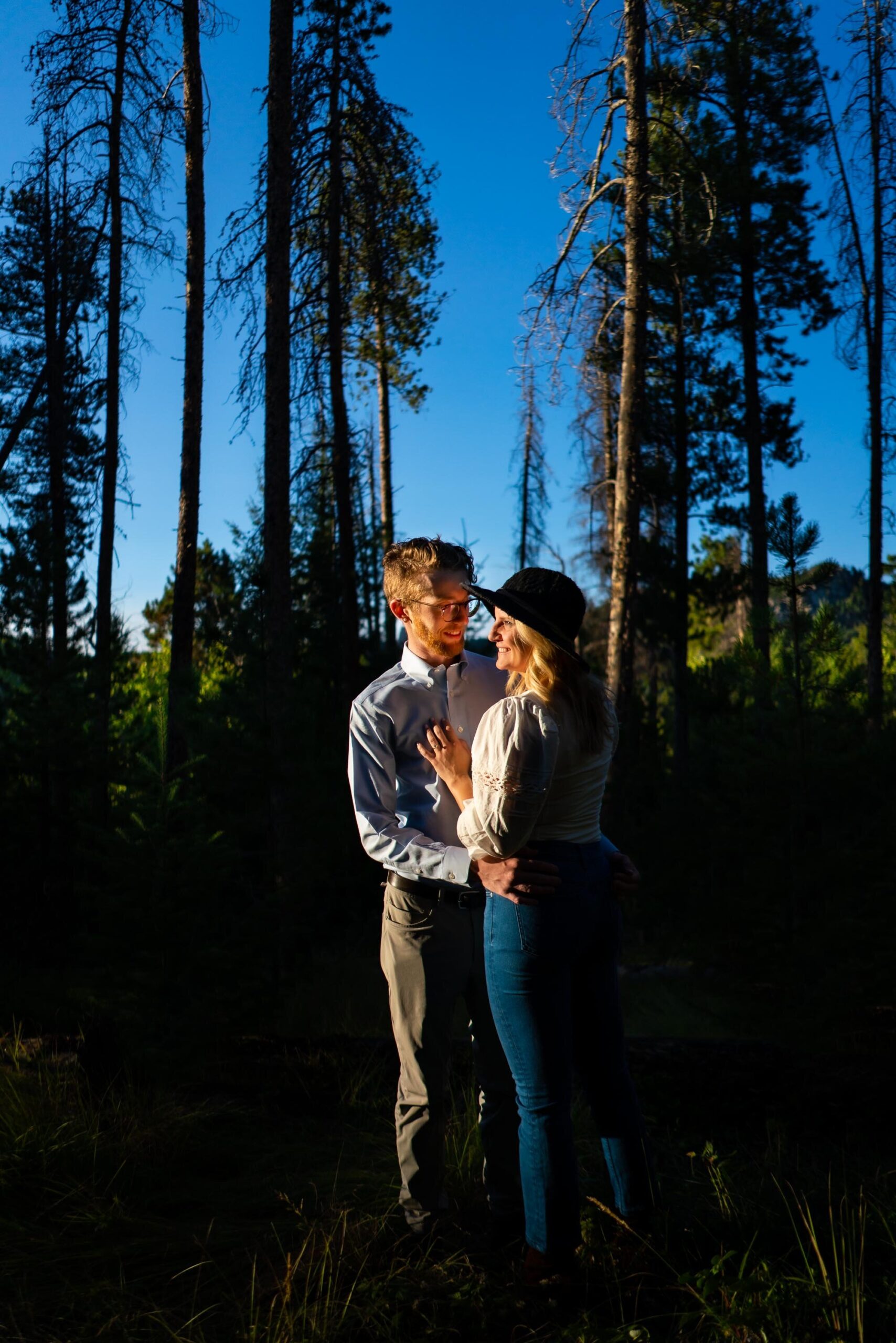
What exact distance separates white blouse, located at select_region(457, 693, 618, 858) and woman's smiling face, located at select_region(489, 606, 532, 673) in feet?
0.36

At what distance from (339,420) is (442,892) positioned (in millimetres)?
11799

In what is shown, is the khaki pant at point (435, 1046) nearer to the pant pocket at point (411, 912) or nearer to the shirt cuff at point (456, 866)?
the pant pocket at point (411, 912)

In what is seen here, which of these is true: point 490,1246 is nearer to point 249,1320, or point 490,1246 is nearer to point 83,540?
point 249,1320

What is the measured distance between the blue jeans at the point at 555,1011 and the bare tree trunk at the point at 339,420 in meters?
10.0

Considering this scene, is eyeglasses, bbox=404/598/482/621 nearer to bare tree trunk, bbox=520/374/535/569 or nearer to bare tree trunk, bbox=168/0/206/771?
bare tree trunk, bbox=168/0/206/771

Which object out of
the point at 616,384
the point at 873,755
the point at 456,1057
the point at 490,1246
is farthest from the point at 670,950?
the point at 616,384

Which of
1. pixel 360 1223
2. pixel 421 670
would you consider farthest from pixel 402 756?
pixel 360 1223

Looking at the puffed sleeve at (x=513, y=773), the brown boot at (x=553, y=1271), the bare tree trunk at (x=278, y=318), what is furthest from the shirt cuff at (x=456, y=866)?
the bare tree trunk at (x=278, y=318)

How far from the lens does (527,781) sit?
2732mm

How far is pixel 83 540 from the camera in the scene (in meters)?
19.4

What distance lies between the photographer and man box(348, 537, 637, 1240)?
3254 mm

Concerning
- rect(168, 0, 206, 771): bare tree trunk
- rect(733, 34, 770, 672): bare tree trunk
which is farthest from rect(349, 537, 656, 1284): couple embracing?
rect(733, 34, 770, 672): bare tree trunk

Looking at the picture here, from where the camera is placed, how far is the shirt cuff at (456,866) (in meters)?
3.06

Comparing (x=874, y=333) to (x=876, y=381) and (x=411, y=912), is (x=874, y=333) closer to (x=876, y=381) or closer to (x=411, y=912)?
(x=876, y=381)
